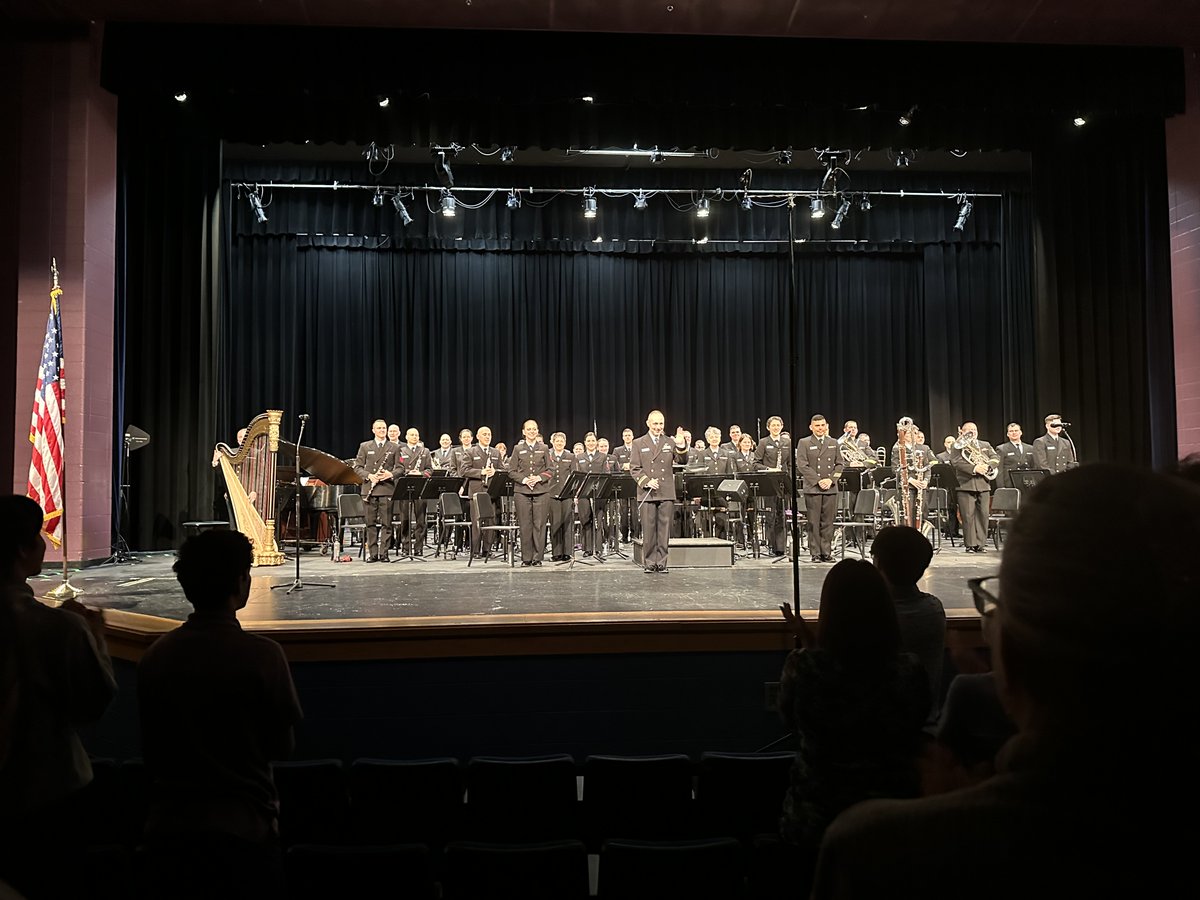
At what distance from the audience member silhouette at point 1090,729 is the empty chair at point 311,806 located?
101 inches

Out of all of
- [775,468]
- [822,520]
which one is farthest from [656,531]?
[775,468]

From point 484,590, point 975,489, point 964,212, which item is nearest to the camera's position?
point 484,590

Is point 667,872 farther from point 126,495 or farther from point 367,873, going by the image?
point 126,495

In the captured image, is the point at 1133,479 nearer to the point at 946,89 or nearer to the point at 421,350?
the point at 946,89

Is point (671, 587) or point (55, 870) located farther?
point (671, 587)

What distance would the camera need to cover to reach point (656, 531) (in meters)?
9.09

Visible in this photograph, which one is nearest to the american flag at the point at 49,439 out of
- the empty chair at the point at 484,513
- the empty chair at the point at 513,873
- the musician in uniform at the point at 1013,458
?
the empty chair at the point at 484,513

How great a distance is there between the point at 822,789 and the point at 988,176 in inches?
678

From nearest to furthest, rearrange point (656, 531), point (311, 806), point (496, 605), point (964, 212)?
point (311, 806) → point (496, 605) → point (656, 531) → point (964, 212)

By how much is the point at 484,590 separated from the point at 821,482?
4.57 meters

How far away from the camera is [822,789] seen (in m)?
2.18

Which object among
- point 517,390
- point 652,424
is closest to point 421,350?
point 517,390

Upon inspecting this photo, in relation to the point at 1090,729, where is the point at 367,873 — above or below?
below

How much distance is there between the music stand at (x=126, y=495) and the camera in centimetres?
993
